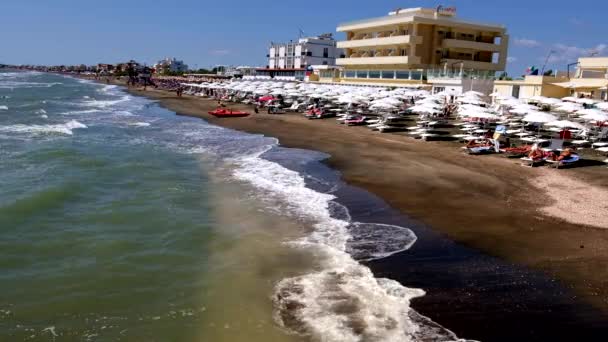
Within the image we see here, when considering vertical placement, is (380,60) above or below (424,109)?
above

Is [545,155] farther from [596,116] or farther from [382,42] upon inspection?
[382,42]

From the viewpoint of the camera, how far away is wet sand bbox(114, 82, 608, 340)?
27.4ft

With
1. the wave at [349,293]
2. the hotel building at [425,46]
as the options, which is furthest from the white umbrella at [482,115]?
the hotel building at [425,46]

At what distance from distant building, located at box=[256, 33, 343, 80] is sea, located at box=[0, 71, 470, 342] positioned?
72160 mm

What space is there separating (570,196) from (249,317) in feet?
38.0

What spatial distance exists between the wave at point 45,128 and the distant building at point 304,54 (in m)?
57.6

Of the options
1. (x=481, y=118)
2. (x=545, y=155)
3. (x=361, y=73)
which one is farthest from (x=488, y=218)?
(x=361, y=73)

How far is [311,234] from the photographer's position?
1184cm

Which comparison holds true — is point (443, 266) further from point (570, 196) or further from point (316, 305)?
point (570, 196)

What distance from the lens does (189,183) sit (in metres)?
16.9

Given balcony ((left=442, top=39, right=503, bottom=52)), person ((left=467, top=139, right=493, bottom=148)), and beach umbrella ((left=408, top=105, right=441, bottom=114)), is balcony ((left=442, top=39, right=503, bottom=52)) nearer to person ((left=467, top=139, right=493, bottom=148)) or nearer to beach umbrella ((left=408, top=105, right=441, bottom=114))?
beach umbrella ((left=408, top=105, right=441, bottom=114))

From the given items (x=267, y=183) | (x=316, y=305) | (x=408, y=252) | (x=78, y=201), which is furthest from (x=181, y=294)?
(x=267, y=183)

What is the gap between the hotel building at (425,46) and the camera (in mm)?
49406

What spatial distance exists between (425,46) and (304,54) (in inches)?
1707
